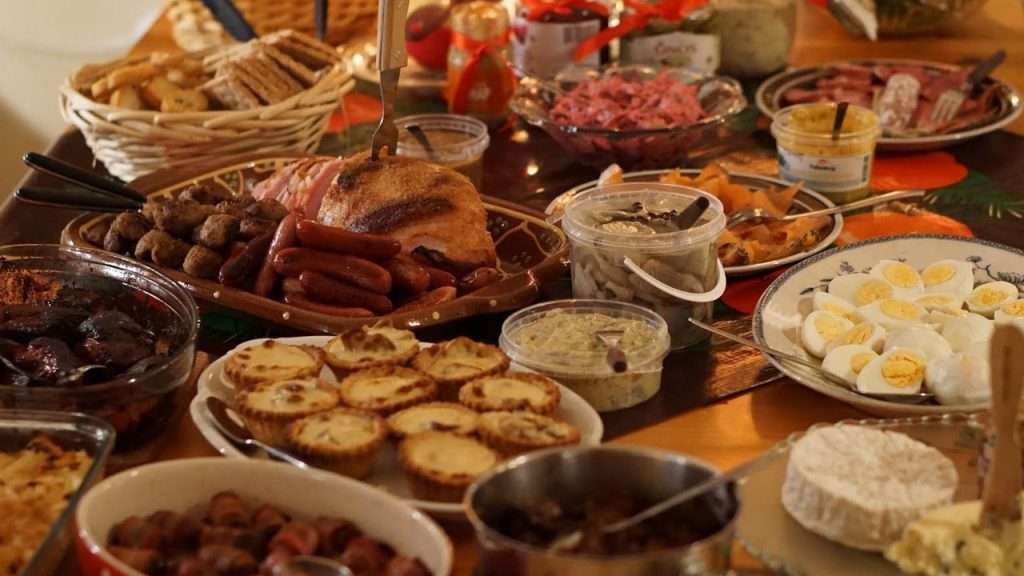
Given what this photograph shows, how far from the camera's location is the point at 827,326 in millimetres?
1683

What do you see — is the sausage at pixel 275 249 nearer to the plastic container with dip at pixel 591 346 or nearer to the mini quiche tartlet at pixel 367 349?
the mini quiche tartlet at pixel 367 349

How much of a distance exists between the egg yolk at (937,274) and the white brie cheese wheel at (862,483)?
515 millimetres

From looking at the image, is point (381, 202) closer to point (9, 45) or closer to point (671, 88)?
point (671, 88)

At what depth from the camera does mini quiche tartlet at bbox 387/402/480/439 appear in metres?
→ 1.37

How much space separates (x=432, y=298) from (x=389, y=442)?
379 mm

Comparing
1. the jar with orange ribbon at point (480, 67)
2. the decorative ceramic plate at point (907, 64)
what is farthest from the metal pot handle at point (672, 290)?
the jar with orange ribbon at point (480, 67)

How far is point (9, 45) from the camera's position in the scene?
4.05 meters

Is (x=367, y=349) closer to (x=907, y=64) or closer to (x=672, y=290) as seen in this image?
(x=672, y=290)

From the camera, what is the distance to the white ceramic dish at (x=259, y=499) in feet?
3.83

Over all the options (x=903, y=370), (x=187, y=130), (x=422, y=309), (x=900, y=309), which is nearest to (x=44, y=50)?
(x=187, y=130)

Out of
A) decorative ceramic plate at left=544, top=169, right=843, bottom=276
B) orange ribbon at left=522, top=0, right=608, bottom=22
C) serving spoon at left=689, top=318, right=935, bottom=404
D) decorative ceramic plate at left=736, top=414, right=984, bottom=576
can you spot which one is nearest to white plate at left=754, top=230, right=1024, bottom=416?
serving spoon at left=689, top=318, right=935, bottom=404

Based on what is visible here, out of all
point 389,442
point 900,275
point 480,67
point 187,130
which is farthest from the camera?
point 480,67

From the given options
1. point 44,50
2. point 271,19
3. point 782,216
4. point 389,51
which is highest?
point 389,51

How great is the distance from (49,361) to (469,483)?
0.53 metres
